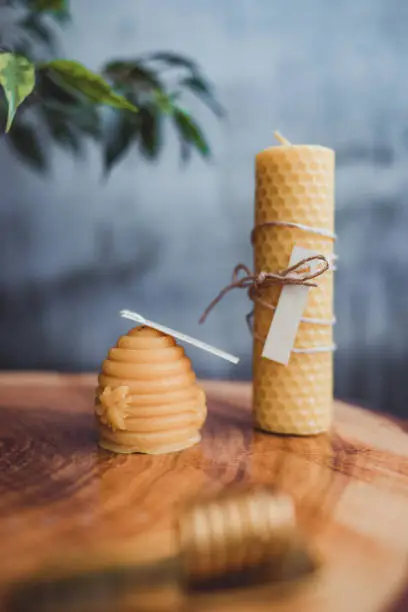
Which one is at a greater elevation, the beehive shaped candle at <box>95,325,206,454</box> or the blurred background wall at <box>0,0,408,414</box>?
the blurred background wall at <box>0,0,408,414</box>

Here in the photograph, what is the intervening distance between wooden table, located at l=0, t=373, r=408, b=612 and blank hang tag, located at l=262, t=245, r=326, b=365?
0.10 m

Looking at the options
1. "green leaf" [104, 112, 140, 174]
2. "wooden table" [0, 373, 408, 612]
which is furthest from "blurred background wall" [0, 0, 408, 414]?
"wooden table" [0, 373, 408, 612]

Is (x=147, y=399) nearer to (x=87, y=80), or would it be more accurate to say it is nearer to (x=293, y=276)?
(x=293, y=276)

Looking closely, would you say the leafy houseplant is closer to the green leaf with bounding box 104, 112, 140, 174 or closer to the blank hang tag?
the green leaf with bounding box 104, 112, 140, 174

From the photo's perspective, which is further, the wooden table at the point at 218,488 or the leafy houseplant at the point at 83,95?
the leafy houseplant at the point at 83,95

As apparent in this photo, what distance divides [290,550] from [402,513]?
107mm

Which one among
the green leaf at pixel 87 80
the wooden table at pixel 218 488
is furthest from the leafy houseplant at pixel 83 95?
the wooden table at pixel 218 488

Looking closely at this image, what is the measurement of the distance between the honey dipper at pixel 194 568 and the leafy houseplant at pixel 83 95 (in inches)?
15.2

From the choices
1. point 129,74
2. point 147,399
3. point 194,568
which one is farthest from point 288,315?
point 129,74

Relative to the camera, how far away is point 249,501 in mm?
419

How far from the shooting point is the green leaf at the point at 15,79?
0.50 metres

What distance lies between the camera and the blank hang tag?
1.95 feet

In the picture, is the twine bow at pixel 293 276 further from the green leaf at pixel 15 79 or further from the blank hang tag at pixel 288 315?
the green leaf at pixel 15 79

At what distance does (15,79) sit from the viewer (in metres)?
0.51
